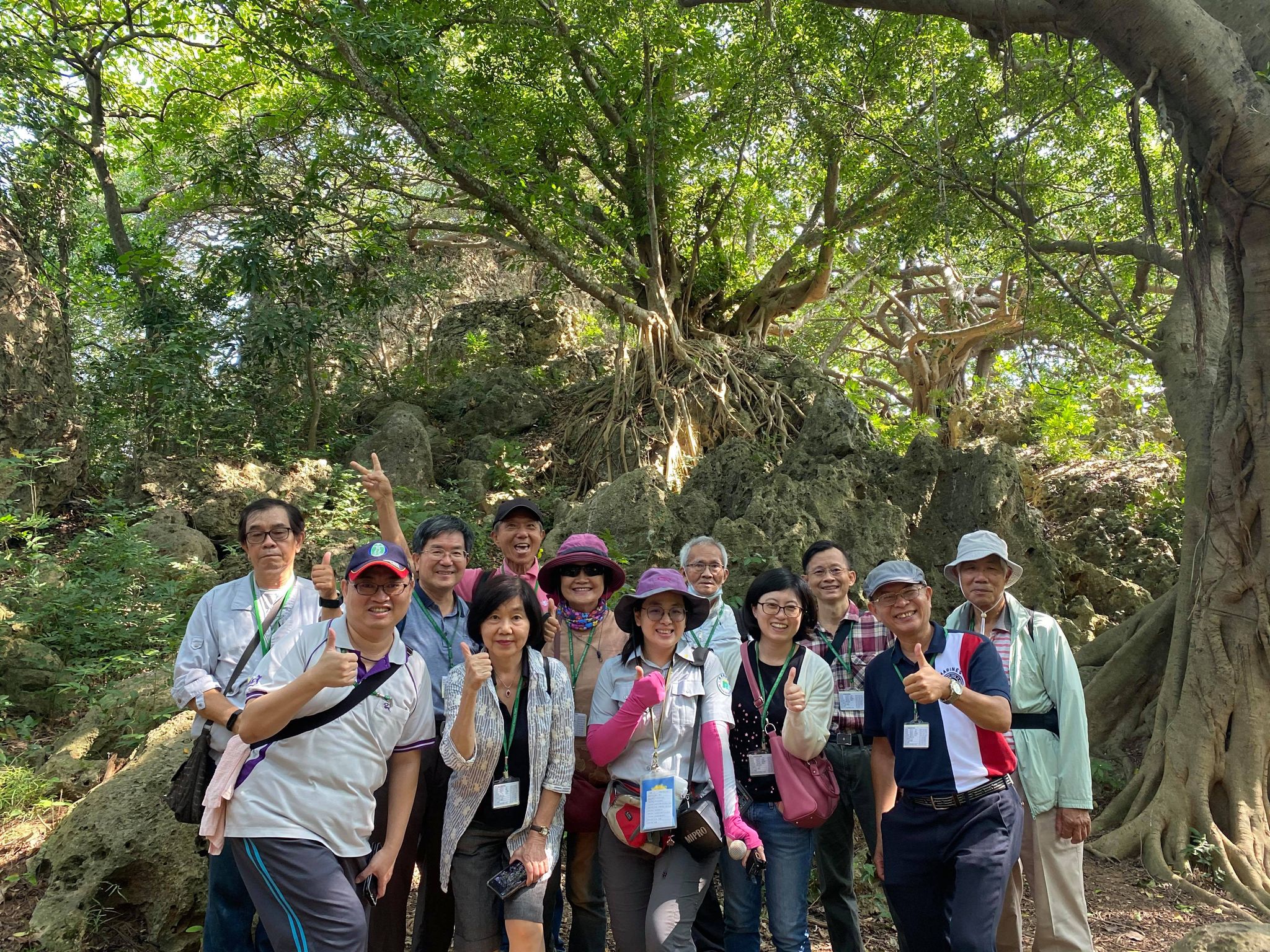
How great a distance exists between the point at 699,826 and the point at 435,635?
1.23 metres

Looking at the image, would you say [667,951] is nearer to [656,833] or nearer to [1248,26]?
[656,833]

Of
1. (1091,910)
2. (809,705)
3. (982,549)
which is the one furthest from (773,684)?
(1091,910)

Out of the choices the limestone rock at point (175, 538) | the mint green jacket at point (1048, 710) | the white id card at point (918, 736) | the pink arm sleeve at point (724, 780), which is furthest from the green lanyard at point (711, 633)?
the limestone rock at point (175, 538)

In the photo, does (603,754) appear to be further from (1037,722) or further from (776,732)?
(1037,722)

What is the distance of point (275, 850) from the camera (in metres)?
2.43

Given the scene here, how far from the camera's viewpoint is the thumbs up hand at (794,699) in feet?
9.84

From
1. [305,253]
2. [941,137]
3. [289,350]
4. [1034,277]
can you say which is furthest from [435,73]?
[1034,277]

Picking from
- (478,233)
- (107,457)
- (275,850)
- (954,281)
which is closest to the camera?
(275,850)

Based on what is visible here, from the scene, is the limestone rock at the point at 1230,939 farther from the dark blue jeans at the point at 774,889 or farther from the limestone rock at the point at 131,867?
the limestone rock at the point at 131,867

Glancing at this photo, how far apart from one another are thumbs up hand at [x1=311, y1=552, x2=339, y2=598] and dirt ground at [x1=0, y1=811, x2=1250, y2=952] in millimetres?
1949

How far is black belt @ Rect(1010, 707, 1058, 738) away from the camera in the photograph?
3297mm

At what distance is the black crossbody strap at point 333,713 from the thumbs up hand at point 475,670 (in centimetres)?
25

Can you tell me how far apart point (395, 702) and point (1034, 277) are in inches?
303

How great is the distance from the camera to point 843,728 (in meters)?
3.59
